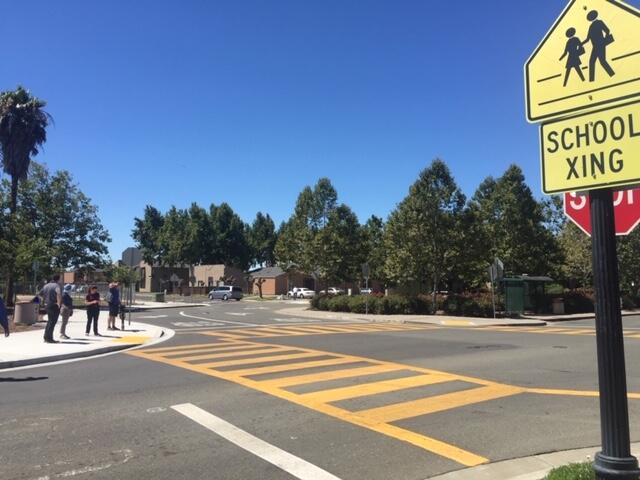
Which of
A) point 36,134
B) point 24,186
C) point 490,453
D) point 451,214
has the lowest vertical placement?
point 490,453

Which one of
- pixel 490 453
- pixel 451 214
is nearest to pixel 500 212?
pixel 451 214

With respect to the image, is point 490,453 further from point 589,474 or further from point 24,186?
point 24,186

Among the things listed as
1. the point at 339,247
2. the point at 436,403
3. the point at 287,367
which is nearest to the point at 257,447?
the point at 436,403

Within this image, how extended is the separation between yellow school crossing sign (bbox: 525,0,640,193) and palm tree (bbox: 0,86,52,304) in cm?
3522

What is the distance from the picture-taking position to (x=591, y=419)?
695cm

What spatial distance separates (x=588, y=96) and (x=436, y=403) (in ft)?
17.3

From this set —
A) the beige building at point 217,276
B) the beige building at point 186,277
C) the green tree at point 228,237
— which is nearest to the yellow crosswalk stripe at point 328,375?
the beige building at point 186,277

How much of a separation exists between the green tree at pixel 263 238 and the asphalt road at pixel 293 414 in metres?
94.2

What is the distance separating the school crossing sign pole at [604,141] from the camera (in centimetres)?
333

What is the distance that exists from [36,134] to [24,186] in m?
4.59

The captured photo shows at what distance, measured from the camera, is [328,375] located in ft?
32.7

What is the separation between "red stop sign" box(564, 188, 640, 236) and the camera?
4.56 meters

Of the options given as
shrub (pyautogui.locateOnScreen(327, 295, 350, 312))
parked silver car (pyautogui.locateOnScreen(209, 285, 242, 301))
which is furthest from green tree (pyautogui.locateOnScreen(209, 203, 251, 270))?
shrub (pyautogui.locateOnScreen(327, 295, 350, 312))

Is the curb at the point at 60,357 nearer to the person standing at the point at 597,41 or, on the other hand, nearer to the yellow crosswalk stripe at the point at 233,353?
the yellow crosswalk stripe at the point at 233,353
